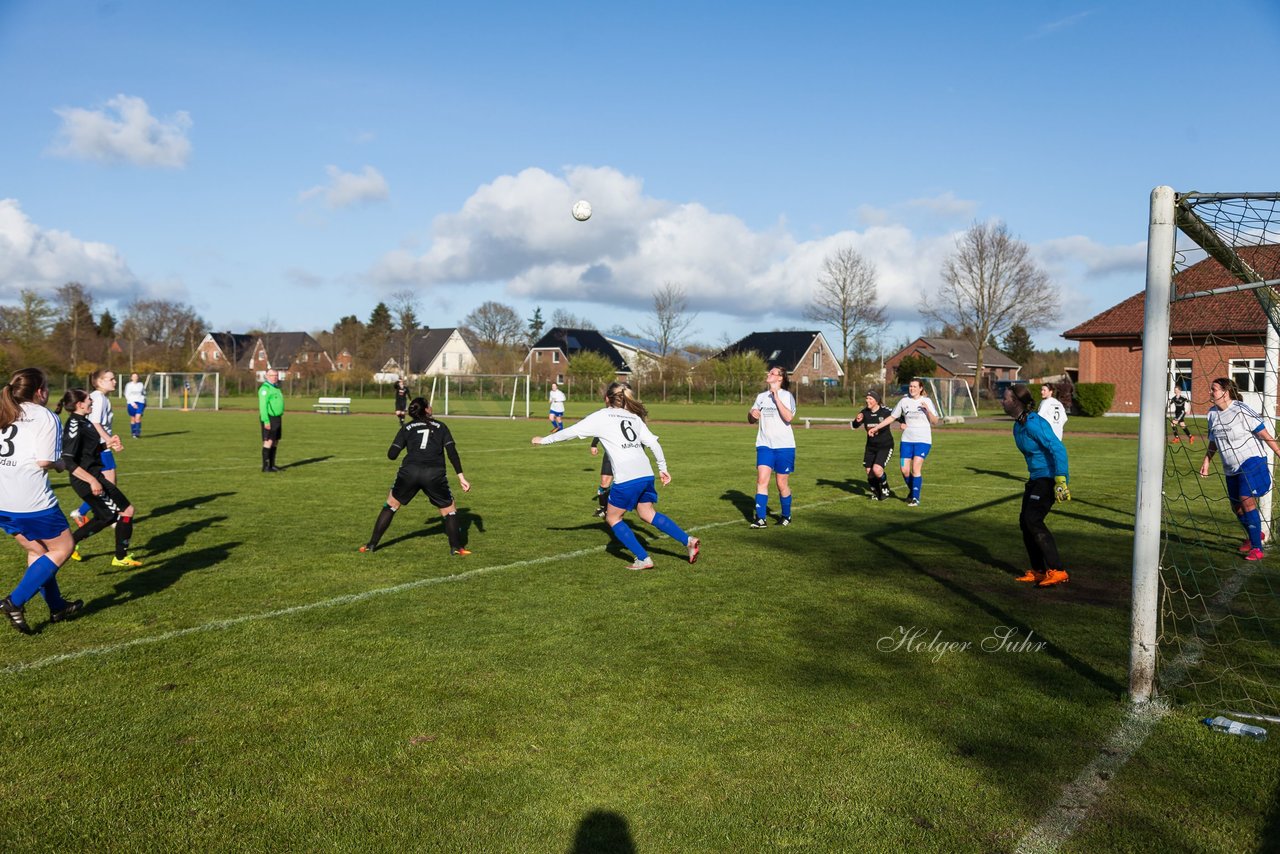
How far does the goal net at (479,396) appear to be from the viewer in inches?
1816

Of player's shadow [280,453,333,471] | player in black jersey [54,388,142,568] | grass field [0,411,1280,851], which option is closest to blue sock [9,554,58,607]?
grass field [0,411,1280,851]

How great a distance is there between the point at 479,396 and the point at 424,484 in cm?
3936

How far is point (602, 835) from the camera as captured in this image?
3.68m

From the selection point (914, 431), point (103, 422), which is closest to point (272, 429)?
point (103, 422)

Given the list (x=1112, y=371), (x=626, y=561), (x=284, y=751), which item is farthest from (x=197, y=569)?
(x=1112, y=371)

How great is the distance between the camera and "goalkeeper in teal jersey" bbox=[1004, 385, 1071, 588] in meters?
7.93

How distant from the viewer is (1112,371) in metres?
44.2

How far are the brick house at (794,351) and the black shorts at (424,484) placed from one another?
246ft

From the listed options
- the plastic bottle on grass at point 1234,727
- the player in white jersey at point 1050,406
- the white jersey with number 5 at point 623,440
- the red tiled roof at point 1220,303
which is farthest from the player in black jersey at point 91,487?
the player in white jersey at point 1050,406

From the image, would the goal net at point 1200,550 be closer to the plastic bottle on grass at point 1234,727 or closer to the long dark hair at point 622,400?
the plastic bottle on grass at point 1234,727

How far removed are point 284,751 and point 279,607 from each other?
116 inches

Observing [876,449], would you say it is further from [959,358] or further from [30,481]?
[959,358]

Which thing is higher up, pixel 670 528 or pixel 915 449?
pixel 915 449

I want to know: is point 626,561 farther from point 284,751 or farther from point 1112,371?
point 1112,371
